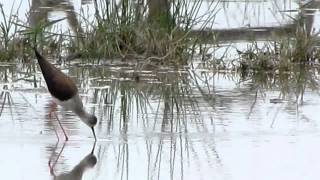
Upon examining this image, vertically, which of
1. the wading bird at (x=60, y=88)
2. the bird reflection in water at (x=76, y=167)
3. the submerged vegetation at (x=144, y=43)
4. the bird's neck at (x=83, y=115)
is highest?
the submerged vegetation at (x=144, y=43)

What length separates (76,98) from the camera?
8.08m

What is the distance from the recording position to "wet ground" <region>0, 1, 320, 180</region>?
22.4 ft

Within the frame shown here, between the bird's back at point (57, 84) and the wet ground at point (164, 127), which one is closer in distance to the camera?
the wet ground at point (164, 127)

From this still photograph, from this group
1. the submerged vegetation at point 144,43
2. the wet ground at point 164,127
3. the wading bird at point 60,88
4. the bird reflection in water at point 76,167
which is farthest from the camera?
the submerged vegetation at point 144,43

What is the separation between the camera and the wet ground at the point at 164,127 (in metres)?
6.81

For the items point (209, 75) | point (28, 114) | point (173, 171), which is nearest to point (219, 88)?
point (209, 75)

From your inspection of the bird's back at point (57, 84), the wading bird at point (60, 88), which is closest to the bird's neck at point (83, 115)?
the wading bird at point (60, 88)

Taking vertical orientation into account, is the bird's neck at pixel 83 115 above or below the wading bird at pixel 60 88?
below

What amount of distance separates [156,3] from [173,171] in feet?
14.2

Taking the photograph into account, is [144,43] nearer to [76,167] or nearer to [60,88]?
[60,88]

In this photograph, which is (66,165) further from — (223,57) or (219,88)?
(223,57)

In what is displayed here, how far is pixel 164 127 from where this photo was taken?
7914mm

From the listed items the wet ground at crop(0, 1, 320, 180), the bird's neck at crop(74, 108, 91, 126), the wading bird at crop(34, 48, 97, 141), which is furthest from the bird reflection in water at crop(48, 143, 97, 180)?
the wading bird at crop(34, 48, 97, 141)

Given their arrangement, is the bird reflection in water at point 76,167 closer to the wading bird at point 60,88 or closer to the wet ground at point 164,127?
the wet ground at point 164,127
